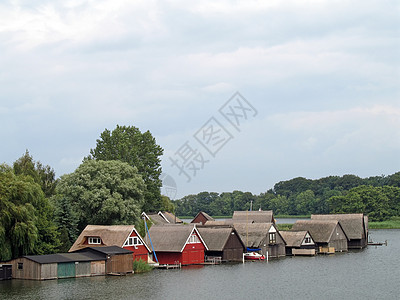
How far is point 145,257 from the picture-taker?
59.6 metres

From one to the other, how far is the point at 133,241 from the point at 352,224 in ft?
140

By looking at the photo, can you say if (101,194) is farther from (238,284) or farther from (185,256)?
(238,284)

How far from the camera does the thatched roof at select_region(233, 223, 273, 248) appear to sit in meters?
70.1

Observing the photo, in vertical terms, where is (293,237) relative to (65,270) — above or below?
above

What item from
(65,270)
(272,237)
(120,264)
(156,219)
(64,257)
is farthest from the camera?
(156,219)

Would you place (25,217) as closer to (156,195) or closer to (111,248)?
(111,248)

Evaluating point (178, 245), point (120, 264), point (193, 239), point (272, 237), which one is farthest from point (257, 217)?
point (120, 264)

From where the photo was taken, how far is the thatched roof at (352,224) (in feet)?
284

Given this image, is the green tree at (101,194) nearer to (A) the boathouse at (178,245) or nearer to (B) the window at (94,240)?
(A) the boathouse at (178,245)

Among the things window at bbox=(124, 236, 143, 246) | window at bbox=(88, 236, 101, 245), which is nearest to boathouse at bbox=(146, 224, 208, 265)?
window at bbox=(124, 236, 143, 246)

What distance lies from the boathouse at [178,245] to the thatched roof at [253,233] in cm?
787

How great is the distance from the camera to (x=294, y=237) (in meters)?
76.2

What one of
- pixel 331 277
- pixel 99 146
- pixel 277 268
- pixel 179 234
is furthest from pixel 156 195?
pixel 331 277

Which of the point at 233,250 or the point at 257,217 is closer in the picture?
the point at 233,250
